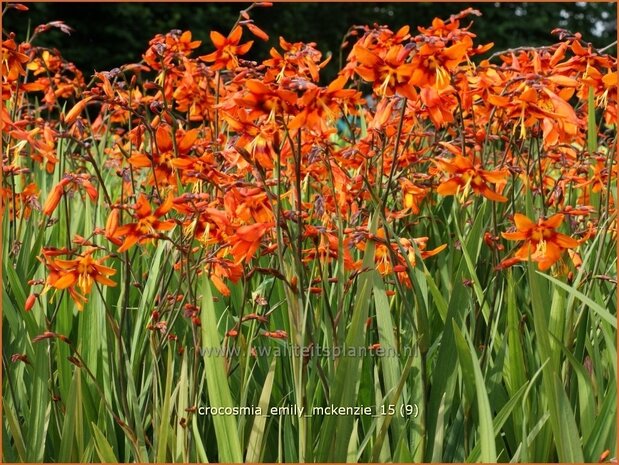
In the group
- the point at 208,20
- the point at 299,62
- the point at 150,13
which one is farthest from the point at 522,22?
the point at 299,62

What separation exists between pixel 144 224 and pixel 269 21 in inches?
466

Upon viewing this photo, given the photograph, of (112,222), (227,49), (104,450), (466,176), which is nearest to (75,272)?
(112,222)

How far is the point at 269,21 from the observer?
13.2m

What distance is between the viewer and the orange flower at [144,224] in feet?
6.07

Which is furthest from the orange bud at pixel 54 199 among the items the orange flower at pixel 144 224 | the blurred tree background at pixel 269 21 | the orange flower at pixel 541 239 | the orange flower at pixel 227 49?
the blurred tree background at pixel 269 21

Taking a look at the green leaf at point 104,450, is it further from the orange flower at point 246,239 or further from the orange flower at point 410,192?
the orange flower at point 410,192

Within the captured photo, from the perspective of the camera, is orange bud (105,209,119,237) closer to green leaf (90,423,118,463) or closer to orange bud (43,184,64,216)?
orange bud (43,184,64,216)

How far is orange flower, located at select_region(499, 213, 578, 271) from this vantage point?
6.13 feet

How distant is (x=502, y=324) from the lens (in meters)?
2.42

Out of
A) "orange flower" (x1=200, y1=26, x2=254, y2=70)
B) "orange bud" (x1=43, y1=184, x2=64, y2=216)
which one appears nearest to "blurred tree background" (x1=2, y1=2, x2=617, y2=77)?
"orange flower" (x1=200, y1=26, x2=254, y2=70)

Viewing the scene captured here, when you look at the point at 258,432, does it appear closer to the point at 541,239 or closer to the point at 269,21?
the point at 541,239

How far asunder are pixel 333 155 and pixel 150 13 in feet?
31.4

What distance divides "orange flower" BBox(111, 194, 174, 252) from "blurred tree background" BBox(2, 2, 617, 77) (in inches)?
304

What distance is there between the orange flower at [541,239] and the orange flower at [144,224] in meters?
0.82
